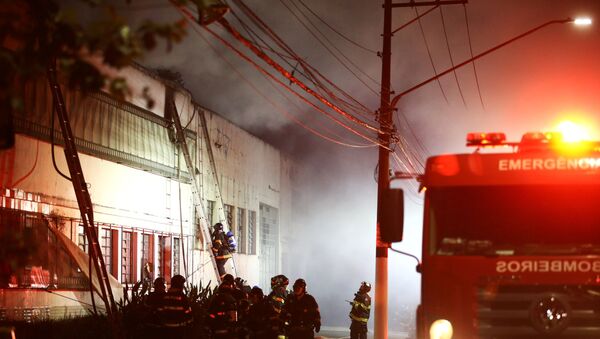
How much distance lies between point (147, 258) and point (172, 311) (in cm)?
902

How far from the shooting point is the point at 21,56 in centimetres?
616

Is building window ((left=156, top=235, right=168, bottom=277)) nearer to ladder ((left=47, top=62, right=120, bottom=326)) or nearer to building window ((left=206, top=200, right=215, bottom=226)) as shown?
building window ((left=206, top=200, right=215, bottom=226))

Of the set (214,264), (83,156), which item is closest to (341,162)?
(214,264)

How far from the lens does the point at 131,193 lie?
2109cm

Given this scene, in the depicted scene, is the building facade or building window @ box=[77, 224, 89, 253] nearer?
the building facade

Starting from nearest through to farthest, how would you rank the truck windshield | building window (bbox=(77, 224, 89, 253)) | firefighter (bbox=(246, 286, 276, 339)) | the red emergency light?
the truck windshield
the red emergency light
firefighter (bbox=(246, 286, 276, 339))
building window (bbox=(77, 224, 89, 253))

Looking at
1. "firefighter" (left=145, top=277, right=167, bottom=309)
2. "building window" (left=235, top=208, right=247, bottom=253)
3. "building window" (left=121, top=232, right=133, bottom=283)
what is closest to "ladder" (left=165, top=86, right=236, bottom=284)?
"building window" (left=121, top=232, right=133, bottom=283)

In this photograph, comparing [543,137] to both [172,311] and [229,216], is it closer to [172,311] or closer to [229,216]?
[172,311]

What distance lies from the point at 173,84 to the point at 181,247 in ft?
13.6

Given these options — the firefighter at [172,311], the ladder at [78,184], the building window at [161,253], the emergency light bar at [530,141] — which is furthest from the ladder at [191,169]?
the emergency light bar at [530,141]

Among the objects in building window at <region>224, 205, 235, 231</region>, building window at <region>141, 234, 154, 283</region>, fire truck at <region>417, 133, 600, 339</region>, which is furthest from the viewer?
building window at <region>224, 205, 235, 231</region>

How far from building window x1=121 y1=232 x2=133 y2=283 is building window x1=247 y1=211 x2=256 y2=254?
29.6 ft

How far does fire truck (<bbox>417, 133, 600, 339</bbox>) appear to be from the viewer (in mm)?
8344

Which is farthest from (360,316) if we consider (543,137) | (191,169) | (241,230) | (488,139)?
(543,137)
